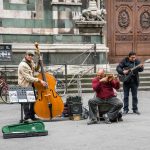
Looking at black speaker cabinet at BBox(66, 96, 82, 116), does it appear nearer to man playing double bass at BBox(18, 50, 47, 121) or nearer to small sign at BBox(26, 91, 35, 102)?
man playing double bass at BBox(18, 50, 47, 121)

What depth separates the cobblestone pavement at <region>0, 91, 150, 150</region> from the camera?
343 inches

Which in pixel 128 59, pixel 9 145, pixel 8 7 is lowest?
pixel 9 145

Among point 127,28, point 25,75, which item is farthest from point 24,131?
point 127,28

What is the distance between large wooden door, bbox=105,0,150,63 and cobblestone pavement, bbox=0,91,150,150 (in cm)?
1148

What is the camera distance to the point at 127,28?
78.7 ft

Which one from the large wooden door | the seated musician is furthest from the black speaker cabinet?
the large wooden door

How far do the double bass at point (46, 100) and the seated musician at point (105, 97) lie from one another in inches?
A: 32.9

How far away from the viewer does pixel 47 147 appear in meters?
8.69

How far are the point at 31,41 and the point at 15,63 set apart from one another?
4.00 ft

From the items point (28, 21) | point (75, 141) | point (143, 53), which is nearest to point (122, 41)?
point (143, 53)

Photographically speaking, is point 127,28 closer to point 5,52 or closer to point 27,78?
point 5,52

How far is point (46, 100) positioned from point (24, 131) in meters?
2.08

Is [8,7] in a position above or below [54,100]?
above

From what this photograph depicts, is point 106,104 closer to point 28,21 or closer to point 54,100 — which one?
point 54,100
